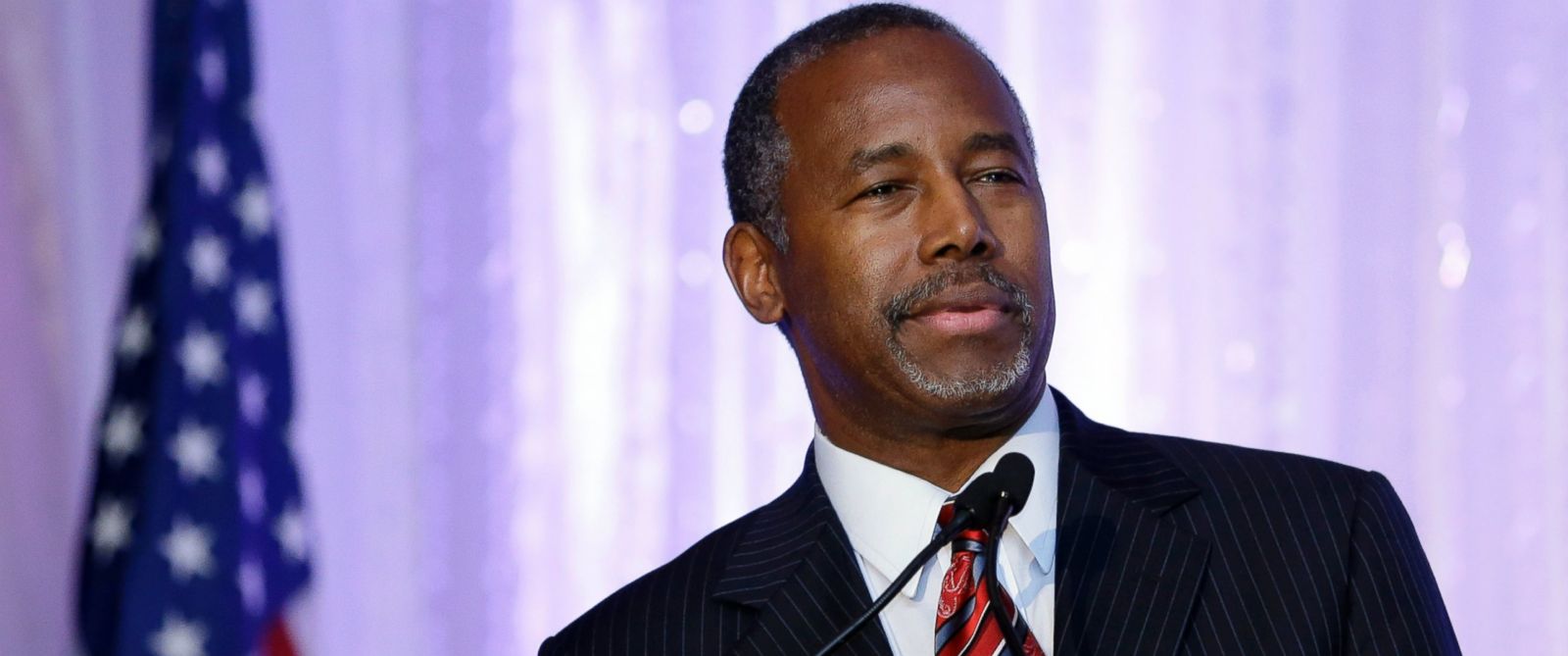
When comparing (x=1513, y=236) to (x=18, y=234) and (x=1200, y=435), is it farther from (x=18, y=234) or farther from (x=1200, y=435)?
(x=18, y=234)

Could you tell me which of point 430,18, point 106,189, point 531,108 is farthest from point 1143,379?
point 106,189

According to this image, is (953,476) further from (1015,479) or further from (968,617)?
(1015,479)

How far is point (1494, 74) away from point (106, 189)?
2.84m

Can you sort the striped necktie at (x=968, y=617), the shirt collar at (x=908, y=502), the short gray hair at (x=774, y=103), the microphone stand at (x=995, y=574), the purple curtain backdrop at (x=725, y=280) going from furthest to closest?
the purple curtain backdrop at (x=725, y=280)
the short gray hair at (x=774, y=103)
the shirt collar at (x=908, y=502)
the striped necktie at (x=968, y=617)
the microphone stand at (x=995, y=574)

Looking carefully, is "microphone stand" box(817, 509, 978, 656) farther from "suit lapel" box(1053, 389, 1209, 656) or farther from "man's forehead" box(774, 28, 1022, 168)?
"man's forehead" box(774, 28, 1022, 168)

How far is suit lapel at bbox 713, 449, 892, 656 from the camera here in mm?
1672

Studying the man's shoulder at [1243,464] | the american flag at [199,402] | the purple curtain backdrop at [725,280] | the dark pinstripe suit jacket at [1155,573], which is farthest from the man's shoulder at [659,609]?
the purple curtain backdrop at [725,280]

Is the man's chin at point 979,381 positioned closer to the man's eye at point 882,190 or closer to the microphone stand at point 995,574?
the man's eye at point 882,190

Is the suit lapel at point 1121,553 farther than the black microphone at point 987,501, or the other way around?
the suit lapel at point 1121,553

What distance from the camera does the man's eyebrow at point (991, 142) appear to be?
170cm

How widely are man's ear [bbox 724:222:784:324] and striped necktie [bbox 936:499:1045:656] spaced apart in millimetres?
469

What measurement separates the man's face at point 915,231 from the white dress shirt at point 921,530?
0.27 ft

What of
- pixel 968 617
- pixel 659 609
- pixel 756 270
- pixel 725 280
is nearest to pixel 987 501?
pixel 968 617

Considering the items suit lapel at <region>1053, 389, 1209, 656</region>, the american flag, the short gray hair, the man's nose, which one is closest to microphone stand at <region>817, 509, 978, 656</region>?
suit lapel at <region>1053, 389, 1209, 656</region>
